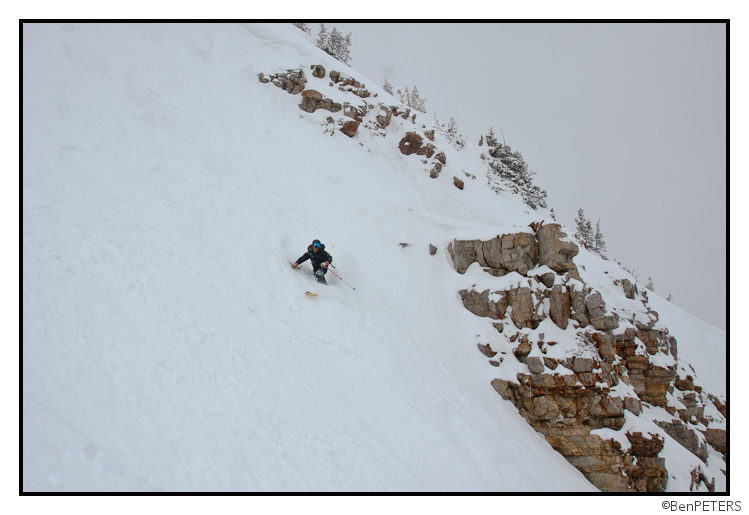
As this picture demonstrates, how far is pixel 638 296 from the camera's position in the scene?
52.3 ft

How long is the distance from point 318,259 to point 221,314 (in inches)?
135

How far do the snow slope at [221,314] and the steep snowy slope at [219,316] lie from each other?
0.04 m

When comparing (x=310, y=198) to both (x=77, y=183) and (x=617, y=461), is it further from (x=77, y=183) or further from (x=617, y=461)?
(x=617, y=461)

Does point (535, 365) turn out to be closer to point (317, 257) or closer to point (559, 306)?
point (559, 306)

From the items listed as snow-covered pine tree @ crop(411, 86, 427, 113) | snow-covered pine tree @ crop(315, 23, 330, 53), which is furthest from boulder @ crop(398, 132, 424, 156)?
snow-covered pine tree @ crop(411, 86, 427, 113)

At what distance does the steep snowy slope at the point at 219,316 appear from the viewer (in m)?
5.51

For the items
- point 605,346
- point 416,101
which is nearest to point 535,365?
point 605,346

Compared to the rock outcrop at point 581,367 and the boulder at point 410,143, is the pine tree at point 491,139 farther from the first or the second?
the rock outcrop at point 581,367

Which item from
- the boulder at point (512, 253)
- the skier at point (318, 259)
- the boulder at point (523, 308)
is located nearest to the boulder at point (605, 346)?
the boulder at point (523, 308)

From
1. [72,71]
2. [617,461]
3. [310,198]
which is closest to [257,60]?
[72,71]

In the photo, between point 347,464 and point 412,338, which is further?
point 412,338

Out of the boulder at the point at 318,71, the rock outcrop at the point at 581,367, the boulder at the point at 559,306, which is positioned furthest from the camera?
the boulder at the point at 318,71

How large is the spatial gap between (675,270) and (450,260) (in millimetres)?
231229

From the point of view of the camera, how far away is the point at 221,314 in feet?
27.0
